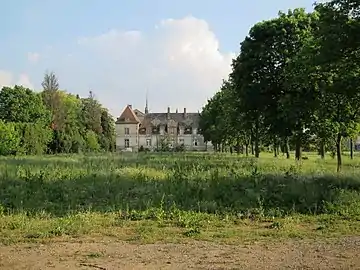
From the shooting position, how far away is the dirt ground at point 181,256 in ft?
31.1

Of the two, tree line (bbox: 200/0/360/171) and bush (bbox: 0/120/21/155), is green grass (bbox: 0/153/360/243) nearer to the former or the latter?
tree line (bbox: 200/0/360/171)

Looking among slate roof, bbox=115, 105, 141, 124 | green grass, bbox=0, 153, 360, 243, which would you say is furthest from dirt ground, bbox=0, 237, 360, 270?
slate roof, bbox=115, 105, 141, 124

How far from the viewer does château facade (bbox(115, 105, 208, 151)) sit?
489ft

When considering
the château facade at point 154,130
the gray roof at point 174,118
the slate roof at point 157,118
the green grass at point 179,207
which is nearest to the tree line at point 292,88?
the green grass at point 179,207

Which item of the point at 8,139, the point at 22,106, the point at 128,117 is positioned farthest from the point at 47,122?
the point at 128,117

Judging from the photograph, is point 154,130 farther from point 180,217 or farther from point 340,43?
point 180,217

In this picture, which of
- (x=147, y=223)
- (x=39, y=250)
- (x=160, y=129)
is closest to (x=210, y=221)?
(x=147, y=223)

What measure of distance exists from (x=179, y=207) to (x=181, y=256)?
6220 millimetres

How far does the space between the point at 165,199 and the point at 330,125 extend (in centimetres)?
1729

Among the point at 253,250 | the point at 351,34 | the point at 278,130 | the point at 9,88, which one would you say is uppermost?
the point at 9,88

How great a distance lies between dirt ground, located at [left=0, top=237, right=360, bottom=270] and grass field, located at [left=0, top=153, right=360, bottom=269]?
0.02m

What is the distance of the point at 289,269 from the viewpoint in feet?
30.2

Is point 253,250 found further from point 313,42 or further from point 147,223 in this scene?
point 313,42

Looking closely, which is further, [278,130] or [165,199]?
[278,130]
